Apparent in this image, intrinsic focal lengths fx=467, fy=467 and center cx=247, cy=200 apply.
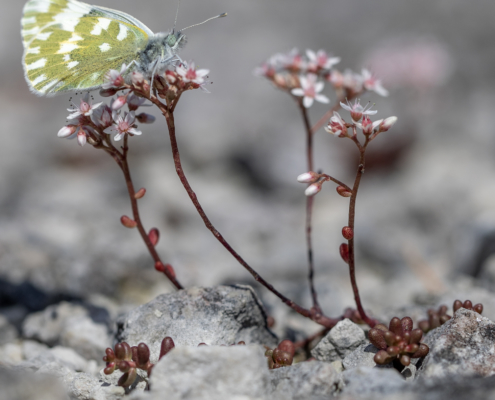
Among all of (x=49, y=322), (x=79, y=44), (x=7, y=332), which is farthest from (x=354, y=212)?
(x=7, y=332)

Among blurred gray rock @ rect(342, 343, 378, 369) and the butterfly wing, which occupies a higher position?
the butterfly wing

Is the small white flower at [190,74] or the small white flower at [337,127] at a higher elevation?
the small white flower at [190,74]

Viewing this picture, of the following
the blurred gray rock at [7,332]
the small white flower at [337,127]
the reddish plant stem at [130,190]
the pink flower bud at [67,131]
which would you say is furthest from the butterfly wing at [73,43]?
the blurred gray rock at [7,332]

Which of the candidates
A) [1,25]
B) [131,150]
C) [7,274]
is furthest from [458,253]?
[1,25]

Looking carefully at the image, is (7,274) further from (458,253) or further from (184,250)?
(458,253)

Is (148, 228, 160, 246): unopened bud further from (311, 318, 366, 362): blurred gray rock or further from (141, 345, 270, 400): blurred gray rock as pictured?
(311, 318, 366, 362): blurred gray rock

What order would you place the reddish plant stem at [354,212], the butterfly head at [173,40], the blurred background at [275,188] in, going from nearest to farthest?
the reddish plant stem at [354,212] → the butterfly head at [173,40] → the blurred background at [275,188]

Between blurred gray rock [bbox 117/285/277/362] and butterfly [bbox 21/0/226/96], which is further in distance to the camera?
butterfly [bbox 21/0/226/96]

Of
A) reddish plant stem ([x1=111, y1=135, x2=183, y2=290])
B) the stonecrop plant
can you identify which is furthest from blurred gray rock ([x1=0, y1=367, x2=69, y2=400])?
reddish plant stem ([x1=111, y1=135, x2=183, y2=290])

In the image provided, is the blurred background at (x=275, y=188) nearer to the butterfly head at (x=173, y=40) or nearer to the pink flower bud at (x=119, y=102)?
the pink flower bud at (x=119, y=102)
